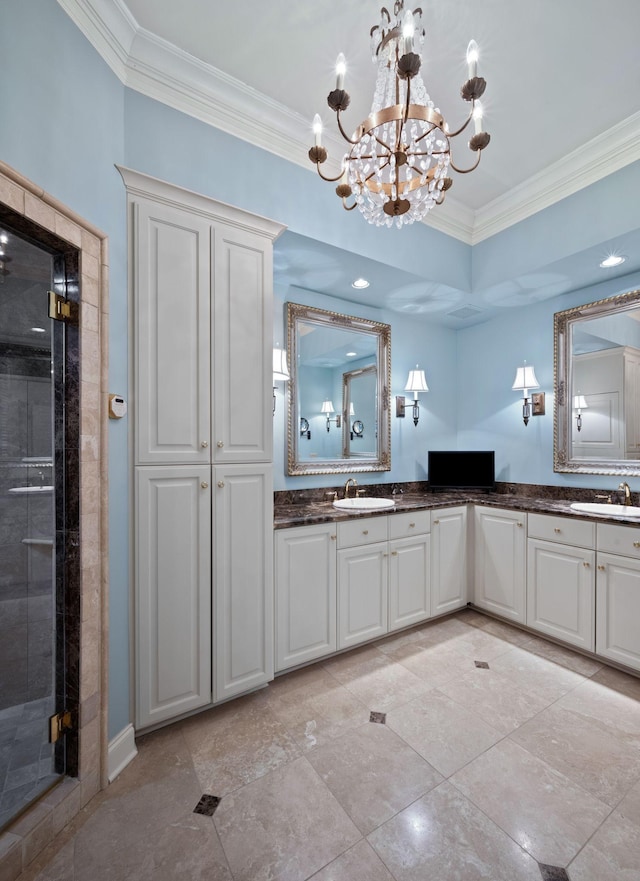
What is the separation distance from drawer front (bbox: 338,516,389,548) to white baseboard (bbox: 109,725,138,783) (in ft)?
4.36

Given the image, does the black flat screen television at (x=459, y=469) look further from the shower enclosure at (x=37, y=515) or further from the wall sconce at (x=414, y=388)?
the shower enclosure at (x=37, y=515)

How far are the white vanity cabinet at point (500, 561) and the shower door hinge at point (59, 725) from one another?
268 centimetres

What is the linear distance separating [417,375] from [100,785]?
3.19m

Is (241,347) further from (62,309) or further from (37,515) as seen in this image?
(37,515)

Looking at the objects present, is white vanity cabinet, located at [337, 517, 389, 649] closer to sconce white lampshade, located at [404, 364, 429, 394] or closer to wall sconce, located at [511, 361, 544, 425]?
sconce white lampshade, located at [404, 364, 429, 394]

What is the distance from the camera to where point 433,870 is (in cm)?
120

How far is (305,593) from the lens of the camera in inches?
87.0

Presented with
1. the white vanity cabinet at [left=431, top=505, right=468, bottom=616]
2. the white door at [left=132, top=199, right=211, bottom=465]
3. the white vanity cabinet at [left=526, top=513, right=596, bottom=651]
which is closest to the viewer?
the white door at [left=132, top=199, right=211, bottom=465]

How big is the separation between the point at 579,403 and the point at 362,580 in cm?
215

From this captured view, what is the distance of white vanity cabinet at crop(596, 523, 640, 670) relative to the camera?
2.15m

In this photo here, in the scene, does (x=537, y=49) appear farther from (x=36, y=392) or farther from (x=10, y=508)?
(x=10, y=508)

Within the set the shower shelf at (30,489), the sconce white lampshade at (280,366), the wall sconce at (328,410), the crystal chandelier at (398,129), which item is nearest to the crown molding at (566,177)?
the crystal chandelier at (398,129)

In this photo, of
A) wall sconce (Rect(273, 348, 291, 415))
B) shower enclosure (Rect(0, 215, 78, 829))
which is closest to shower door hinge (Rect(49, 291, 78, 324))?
shower enclosure (Rect(0, 215, 78, 829))

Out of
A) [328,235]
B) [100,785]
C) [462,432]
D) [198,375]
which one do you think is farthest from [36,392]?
[462,432]
